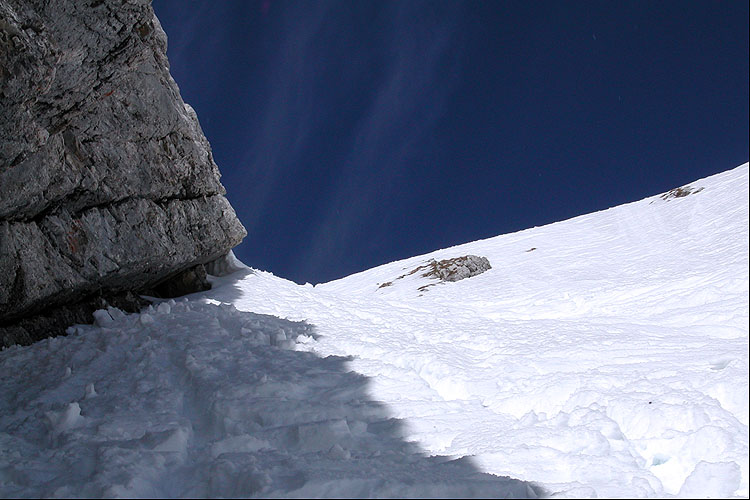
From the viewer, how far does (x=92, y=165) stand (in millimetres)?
10734

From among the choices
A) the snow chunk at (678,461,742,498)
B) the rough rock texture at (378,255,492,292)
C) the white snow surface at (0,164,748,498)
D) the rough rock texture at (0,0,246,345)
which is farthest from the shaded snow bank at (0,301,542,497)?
the rough rock texture at (378,255,492,292)

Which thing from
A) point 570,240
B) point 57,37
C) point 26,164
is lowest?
point 570,240

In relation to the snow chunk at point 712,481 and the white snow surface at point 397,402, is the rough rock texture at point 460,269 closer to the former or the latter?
the white snow surface at point 397,402

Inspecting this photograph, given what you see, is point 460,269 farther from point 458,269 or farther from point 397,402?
point 397,402

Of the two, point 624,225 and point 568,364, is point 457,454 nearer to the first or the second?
point 568,364

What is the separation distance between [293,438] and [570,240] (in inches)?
1082

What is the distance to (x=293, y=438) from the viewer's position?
195 inches

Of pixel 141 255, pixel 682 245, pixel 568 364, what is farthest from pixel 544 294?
pixel 141 255

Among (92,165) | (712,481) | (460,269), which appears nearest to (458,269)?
(460,269)

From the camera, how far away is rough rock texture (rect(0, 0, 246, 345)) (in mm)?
7215

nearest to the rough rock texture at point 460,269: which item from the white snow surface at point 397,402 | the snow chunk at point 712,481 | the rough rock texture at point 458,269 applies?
the rough rock texture at point 458,269

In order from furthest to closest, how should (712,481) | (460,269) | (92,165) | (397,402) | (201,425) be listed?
(460,269), (92,165), (397,402), (201,425), (712,481)

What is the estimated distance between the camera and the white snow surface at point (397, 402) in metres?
3.83

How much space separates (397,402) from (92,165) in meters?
8.93
